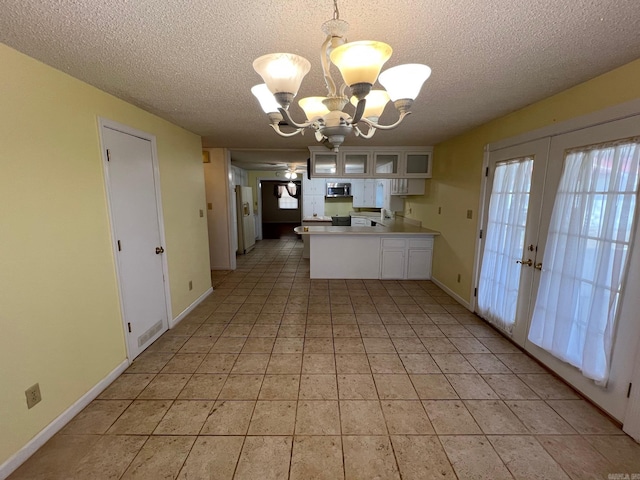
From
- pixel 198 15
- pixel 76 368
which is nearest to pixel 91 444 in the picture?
pixel 76 368

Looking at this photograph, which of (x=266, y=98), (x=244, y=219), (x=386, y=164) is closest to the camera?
(x=266, y=98)

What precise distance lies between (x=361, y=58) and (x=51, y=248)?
78.8 inches

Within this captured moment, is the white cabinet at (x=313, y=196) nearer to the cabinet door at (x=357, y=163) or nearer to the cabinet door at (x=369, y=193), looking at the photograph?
the cabinet door at (x=369, y=193)

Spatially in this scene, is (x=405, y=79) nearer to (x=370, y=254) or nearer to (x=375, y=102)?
(x=375, y=102)

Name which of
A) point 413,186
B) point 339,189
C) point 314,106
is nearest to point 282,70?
point 314,106

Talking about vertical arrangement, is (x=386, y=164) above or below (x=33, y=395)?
above

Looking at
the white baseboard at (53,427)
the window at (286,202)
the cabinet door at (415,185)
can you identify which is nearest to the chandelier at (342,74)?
the white baseboard at (53,427)

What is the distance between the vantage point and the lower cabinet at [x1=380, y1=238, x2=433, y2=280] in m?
4.58

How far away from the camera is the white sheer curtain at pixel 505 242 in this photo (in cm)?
255

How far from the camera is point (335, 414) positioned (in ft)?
5.92

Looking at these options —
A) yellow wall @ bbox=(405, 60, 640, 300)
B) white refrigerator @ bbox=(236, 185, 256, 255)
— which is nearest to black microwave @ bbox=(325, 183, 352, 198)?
white refrigerator @ bbox=(236, 185, 256, 255)

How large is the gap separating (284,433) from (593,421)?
1952mm

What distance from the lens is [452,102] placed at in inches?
93.0

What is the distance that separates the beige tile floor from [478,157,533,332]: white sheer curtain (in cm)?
31
